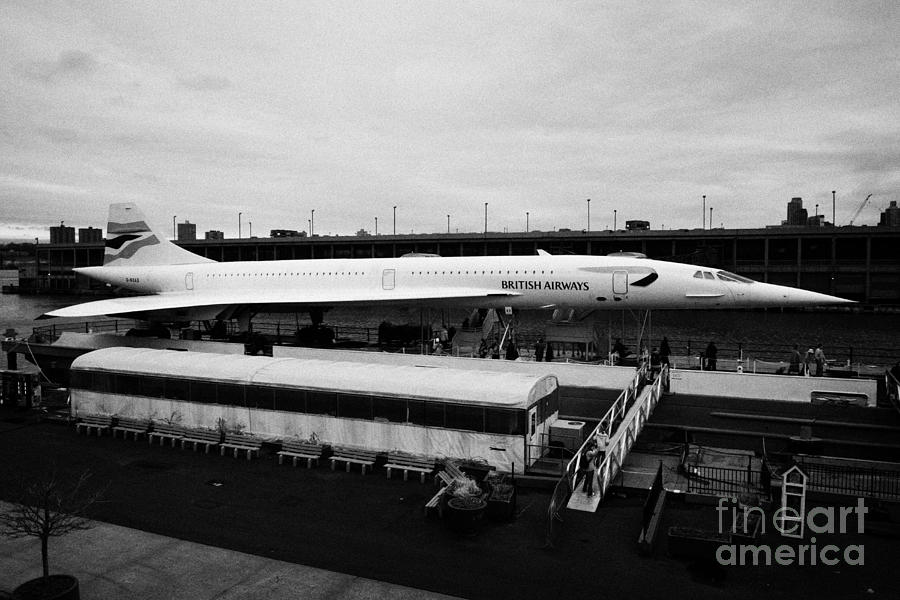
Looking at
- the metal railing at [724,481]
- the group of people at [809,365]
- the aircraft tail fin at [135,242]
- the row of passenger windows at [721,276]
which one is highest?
the aircraft tail fin at [135,242]

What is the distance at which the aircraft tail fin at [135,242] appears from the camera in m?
37.9

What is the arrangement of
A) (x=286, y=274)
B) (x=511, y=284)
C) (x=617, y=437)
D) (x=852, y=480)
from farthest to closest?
(x=286, y=274) < (x=511, y=284) < (x=852, y=480) < (x=617, y=437)

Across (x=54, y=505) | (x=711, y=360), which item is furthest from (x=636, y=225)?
(x=54, y=505)

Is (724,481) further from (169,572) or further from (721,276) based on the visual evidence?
(169,572)

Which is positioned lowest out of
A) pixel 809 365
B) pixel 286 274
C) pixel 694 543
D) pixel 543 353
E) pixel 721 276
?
pixel 694 543

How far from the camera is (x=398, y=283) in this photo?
2853 cm

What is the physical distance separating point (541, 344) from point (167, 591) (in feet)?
59.1

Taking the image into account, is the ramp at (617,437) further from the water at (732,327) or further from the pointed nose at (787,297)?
the water at (732,327)

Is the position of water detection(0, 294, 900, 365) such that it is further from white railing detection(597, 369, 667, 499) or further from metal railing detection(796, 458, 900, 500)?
metal railing detection(796, 458, 900, 500)

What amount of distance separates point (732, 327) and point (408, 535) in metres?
65.6

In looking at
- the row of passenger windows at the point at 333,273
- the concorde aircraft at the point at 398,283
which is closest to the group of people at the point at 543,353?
the concorde aircraft at the point at 398,283

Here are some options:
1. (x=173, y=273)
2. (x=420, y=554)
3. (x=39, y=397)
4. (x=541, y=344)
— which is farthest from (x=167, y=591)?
(x=173, y=273)

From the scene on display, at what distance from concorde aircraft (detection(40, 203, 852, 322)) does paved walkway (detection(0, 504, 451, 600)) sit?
53.6ft

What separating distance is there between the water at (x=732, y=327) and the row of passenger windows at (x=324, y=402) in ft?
86.0
